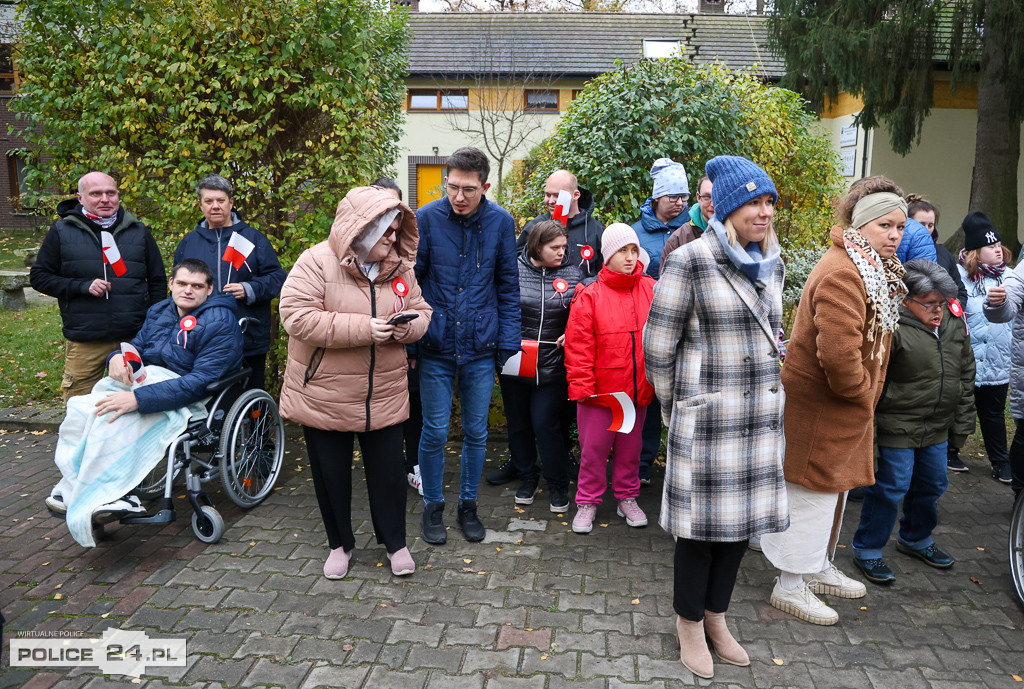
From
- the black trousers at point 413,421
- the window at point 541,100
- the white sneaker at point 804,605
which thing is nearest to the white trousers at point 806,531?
the white sneaker at point 804,605

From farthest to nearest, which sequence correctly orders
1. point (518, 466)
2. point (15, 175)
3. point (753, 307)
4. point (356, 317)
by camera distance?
point (15, 175), point (518, 466), point (356, 317), point (753, 307)

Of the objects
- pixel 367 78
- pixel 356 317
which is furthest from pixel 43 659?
pixel 367 78

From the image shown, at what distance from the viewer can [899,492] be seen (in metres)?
3.85

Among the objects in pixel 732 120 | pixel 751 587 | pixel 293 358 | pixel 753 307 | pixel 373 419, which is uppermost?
pixel 732 120

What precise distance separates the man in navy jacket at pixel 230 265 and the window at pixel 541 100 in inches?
627

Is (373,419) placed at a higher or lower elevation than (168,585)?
higher

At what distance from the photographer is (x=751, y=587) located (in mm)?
3867

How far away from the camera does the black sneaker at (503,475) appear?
5262mm

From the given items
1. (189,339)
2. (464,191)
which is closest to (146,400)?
(189,339)

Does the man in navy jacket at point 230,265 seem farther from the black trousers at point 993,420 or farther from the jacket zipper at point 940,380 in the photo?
the black trousers at point 993,420

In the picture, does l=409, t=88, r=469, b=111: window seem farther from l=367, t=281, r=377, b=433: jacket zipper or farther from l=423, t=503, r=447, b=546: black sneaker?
l=367, t=281, r=377, b=433: jacket zipper

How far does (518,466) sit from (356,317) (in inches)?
75.1

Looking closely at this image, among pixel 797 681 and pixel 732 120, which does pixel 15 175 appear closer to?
pixel 732 120

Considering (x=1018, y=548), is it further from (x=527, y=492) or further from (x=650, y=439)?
(x=527, y=492)
